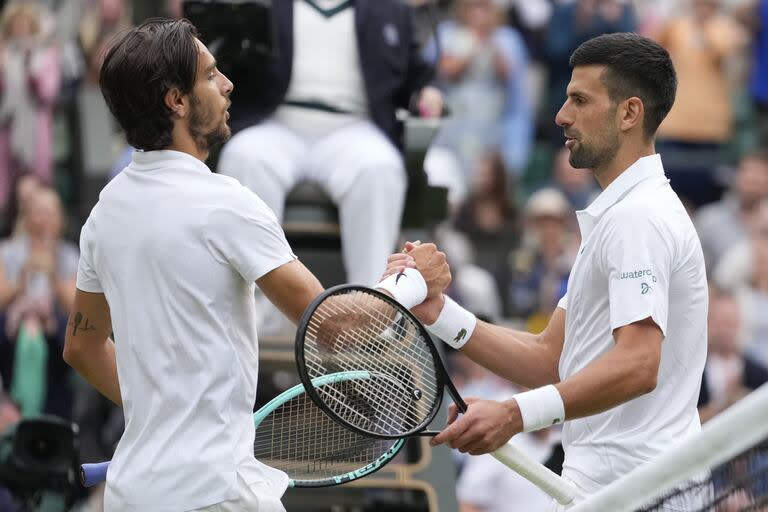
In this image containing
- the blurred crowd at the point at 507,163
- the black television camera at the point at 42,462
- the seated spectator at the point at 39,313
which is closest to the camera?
the black television camera at the point at 42,462

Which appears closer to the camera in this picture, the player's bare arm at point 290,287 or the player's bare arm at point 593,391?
the player's bare arm at point 290,287

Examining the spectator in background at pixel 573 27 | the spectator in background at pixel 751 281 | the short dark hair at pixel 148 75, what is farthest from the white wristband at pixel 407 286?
the spectator in background at pixel 573 27

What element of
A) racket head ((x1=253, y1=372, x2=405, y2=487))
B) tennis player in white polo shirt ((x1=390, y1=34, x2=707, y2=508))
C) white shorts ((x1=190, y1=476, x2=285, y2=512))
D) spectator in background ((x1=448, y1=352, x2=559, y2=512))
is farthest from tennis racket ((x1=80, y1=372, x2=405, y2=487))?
spectator in background ((x1=448, y1=352, x2=559, y2=512))

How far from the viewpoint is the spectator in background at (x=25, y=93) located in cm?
1020

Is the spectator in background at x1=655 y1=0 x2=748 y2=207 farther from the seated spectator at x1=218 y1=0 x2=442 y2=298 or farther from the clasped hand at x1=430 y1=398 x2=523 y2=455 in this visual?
the clasped hand at x1=430 y1=398 x2=523 y2=455

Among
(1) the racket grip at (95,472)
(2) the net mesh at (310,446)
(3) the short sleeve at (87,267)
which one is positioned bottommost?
(2) the net mesh at (310,446)

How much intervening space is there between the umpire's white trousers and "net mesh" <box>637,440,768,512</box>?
2910mm

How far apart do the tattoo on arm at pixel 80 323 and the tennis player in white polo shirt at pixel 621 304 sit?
86 centimetres

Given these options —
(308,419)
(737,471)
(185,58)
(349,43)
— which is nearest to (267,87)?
(349,43)

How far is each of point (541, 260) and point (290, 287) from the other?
6397 millimetres

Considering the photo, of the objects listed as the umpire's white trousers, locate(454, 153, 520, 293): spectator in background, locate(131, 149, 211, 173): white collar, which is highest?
locate(131, 149, 211, 173): white collar

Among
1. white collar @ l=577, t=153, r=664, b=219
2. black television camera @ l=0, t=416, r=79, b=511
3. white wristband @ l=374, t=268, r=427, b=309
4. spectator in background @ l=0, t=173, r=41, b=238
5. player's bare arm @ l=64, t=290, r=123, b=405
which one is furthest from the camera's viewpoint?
spectator in background @ l=0, t=173, r=41, b=238

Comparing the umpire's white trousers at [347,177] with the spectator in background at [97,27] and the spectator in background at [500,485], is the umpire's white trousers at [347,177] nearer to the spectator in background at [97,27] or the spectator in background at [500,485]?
the spectator in background at [500,485]

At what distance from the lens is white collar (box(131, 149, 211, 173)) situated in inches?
149
